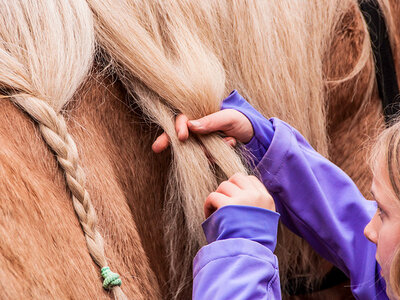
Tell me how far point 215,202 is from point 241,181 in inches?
1.9

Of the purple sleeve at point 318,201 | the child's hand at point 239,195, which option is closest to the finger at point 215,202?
the child's hand at point 239,195

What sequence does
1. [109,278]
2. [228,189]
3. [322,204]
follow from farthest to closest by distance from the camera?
[322,204] → [228,189] → [109,278]

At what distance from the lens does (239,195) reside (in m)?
0.69

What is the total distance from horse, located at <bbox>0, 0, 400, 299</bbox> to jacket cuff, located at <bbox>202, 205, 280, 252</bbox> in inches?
1.9

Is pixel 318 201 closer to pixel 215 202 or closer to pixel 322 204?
pixel 322 204

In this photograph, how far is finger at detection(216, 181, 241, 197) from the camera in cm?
70

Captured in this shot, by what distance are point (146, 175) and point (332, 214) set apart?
28 cm

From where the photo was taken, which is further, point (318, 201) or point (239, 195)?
point (318, 201)

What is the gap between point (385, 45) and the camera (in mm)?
1063

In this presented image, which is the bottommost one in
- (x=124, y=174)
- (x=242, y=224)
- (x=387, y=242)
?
(x=387, y=242)

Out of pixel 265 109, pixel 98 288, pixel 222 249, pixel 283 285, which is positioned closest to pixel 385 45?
pixel 265 109

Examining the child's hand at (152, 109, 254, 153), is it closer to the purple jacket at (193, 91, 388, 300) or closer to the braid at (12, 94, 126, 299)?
the purple jacket at (193, 91, 388, 300)

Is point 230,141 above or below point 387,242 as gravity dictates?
above

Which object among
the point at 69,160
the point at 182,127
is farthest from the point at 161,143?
the point at 69,160
